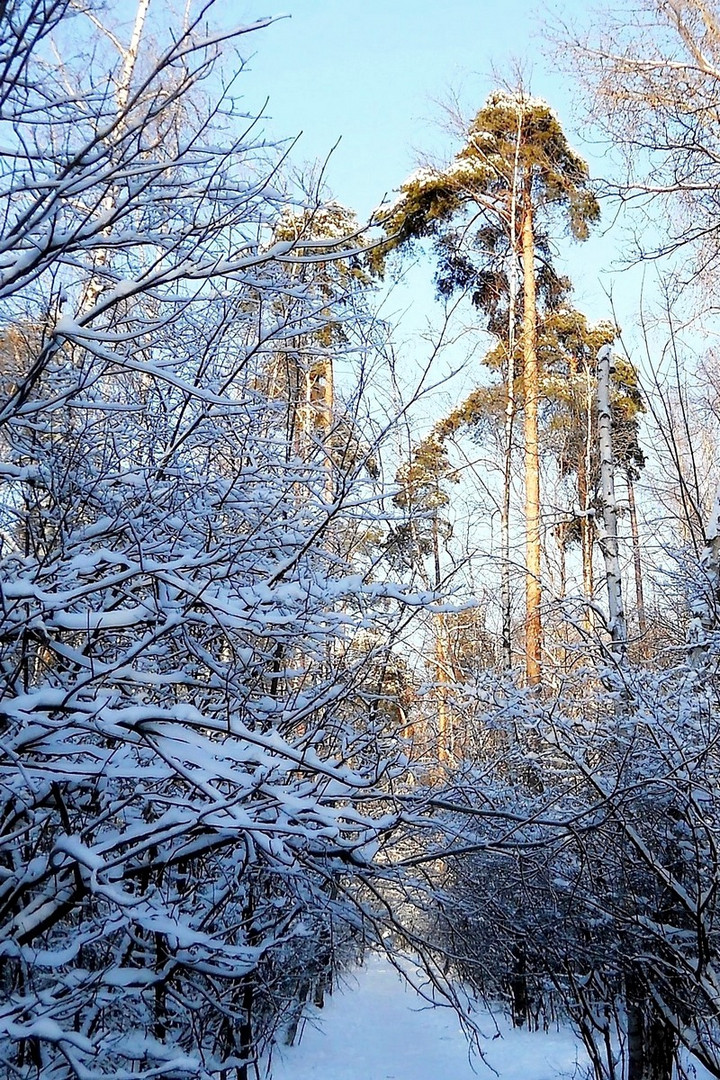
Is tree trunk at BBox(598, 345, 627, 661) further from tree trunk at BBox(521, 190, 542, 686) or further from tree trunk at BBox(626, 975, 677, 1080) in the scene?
tree trunk at BBox(626, 975, 677, 1080)

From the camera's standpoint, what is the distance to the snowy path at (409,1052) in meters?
10.4

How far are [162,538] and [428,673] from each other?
496 centimetres

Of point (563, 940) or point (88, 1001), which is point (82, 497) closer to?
point (88, 1001)

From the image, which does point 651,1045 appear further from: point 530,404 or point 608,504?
point 530,404

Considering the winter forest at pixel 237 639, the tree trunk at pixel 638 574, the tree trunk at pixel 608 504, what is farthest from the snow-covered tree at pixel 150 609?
the tree trunk at pixel 638 574

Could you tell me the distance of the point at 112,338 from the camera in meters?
2.66

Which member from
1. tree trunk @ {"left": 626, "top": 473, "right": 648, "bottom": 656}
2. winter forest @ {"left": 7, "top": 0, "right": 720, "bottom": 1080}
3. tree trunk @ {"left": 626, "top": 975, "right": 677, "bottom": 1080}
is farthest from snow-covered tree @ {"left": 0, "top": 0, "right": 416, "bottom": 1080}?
tree trunk @ {"left": 626, "top": 473, "right": 648, "bottom": 656}

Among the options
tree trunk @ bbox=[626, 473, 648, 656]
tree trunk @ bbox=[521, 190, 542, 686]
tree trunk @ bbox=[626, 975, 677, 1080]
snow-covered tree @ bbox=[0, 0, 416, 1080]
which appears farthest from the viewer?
tree trunk @ bbox=[521, 190, 542, 686]

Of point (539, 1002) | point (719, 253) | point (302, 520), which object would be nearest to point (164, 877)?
point (302, 520)

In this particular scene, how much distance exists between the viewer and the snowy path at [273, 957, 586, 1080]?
1038cm

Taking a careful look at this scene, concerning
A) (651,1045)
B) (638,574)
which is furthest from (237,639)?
(638,574)

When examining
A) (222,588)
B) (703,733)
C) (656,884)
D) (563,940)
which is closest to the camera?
(222,588)

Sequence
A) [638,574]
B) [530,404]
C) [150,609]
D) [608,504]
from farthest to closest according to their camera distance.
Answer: [530,404], [638,574], [608,504], [150,609]

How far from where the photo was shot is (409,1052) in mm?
12250
